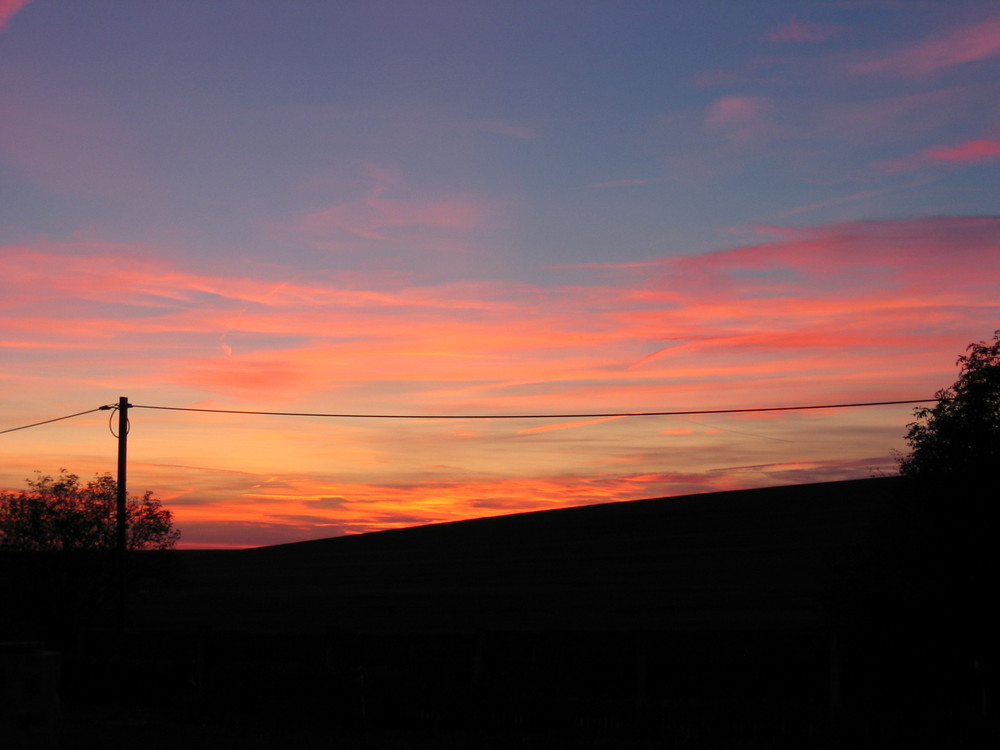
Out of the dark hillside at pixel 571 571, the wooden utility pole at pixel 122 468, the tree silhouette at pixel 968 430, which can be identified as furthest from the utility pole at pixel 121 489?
the tree silhouette at pixel 968 430

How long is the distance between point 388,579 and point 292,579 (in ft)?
28.0

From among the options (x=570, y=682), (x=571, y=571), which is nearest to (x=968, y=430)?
(x=570, y=682)

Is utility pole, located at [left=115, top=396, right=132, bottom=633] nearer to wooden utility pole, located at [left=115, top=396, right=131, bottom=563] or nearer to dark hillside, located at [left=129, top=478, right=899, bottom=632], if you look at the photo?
wooden utility pole, located at [left=115, top=396, right=131, bottom=563]

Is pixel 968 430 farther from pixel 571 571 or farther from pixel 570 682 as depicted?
pixel 571 571

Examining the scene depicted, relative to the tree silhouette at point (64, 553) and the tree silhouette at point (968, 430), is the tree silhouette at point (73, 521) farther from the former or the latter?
the tree silhouette at point (968, 430)

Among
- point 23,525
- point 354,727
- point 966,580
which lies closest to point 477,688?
point 354,727

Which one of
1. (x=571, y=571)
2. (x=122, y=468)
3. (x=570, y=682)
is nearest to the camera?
(x=570, y=682)

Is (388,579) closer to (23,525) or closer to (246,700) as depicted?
(23,525)

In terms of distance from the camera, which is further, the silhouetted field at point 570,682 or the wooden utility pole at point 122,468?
the wooden utility pole at point 122,468

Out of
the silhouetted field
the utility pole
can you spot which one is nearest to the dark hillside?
the silhouetted field

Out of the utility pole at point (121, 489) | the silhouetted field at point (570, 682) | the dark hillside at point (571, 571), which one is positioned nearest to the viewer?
the silhouetted field at point (570, 682)

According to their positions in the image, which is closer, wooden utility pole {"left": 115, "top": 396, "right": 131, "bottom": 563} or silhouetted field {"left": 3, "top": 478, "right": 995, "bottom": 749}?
silhouetted field {"left": 3, "top": 478, "right": 995, "bottom": 749}

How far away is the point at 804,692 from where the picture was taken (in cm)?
2095

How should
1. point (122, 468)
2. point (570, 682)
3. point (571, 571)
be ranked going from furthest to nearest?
1. point (571, 571)
2. point (122, 468)
3. point (570, 682)
